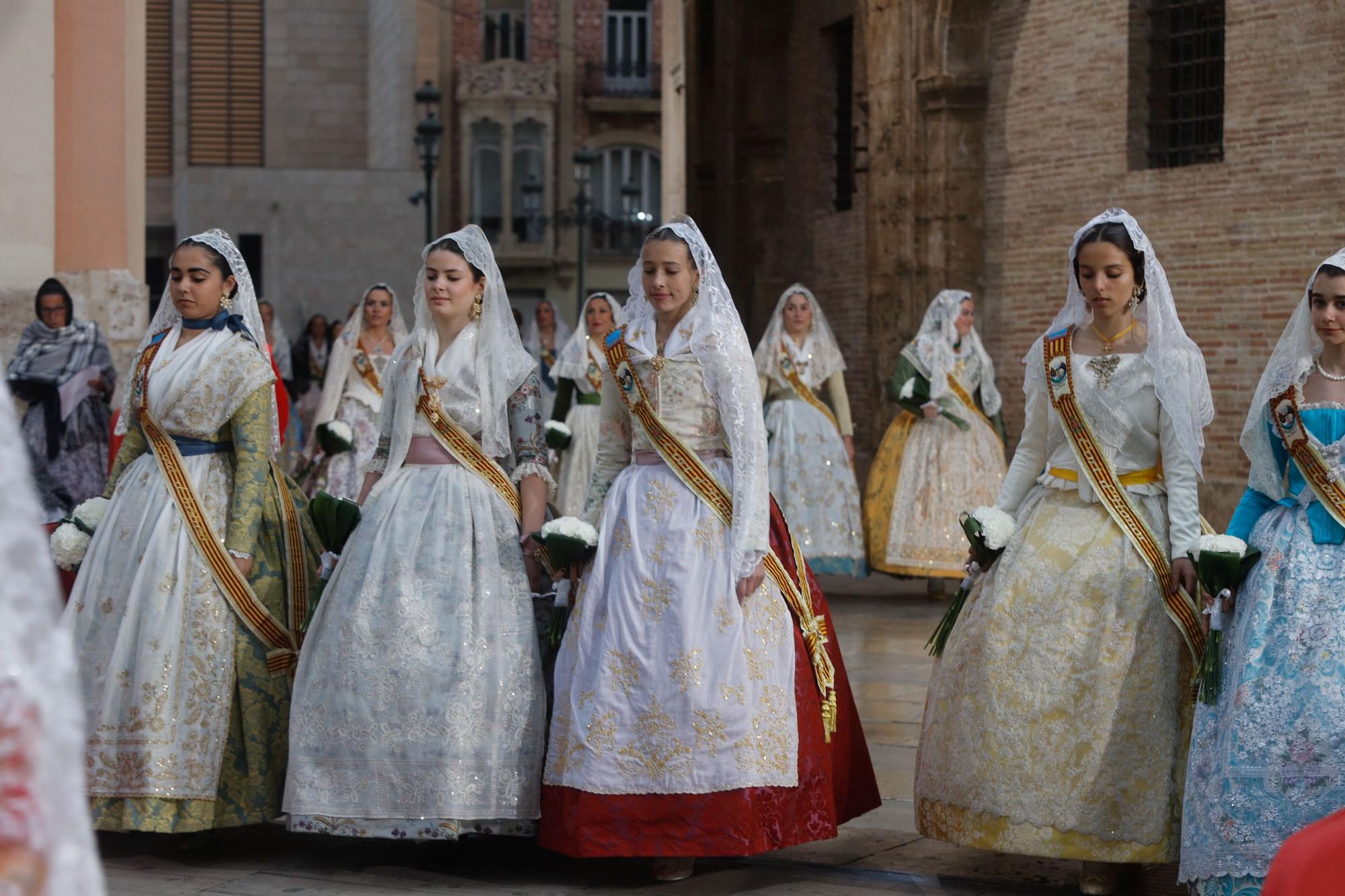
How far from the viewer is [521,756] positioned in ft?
16.0

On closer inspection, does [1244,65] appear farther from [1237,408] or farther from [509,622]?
[509,622]

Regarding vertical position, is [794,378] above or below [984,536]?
above

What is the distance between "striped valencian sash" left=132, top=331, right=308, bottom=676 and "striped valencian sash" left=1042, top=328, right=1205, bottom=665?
2.21 meters

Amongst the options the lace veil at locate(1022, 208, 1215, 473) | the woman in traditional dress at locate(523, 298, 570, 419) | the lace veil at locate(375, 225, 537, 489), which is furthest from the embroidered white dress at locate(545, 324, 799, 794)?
the woman in traditional dress at locate(523, 298, 570, 419)

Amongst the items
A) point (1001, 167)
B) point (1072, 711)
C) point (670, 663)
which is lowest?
point (1072, 711)

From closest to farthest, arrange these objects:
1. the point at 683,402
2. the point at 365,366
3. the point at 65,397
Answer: the point at 683,402 → the point at 65,397 → the point at 365,366

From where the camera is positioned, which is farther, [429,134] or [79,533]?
[429,134]

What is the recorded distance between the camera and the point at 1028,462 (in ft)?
16.8

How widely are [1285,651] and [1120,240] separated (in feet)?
3.88

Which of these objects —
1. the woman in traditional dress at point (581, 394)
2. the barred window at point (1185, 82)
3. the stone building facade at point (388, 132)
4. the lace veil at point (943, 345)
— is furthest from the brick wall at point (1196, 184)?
the stone building facade at point (388, 132)

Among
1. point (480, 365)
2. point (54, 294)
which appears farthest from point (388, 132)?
point (480, 365)

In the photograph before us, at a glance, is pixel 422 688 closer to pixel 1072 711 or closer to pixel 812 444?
pixel 1072 711

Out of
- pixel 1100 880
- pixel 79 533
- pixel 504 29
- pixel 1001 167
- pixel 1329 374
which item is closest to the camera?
pixel 1329 374

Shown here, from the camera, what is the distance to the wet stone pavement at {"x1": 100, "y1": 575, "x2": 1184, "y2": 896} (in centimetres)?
480
